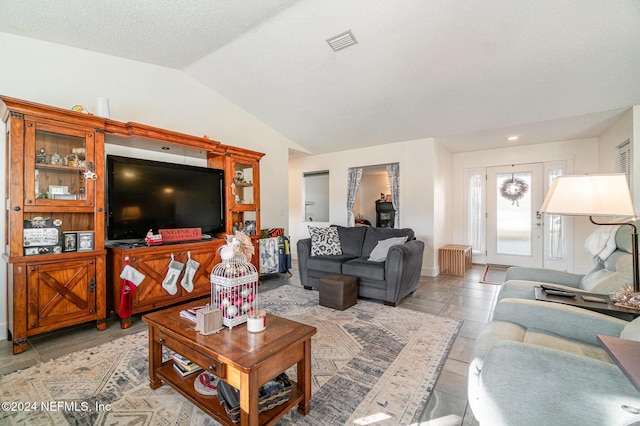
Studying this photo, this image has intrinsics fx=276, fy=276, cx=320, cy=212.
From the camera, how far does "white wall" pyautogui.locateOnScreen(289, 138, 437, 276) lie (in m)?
5.10

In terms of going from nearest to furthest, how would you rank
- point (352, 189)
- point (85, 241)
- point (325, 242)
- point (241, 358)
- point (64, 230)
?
1. point (241, 358)
2. point (85, 241)
3. point (64, 230)
4. point (325, 242)
5. point (352, 189)

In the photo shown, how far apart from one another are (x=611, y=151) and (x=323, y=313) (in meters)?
5.07

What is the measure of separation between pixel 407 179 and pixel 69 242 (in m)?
5.00

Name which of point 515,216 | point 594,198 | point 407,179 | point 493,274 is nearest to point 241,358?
point 594,198

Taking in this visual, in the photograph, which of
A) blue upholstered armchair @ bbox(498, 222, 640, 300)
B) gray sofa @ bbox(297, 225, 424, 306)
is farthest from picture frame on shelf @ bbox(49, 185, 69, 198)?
blue upholstered armchair @ bbox(498, 222, 640, 300)

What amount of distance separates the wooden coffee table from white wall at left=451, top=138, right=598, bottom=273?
578cm

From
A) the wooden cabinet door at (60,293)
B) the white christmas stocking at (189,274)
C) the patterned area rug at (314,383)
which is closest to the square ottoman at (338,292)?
the patterned area rug at (314,383)

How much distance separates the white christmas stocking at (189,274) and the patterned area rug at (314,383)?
28.9 inches

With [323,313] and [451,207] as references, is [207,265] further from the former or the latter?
[451,207]

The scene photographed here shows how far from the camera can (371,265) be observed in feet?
11.9

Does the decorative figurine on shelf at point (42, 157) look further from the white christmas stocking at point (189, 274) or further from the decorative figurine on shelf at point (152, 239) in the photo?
the white christmas stocking at point (189, 274)

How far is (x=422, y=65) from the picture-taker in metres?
3.29

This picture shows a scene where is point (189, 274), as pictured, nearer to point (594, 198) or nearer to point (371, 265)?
point (371, 265)

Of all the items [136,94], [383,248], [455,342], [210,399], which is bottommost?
[455,342]
